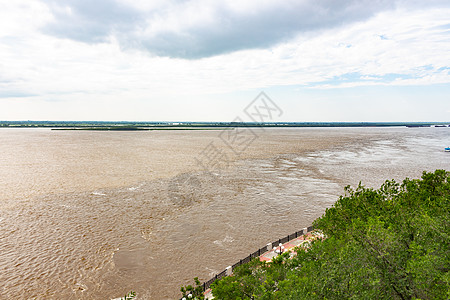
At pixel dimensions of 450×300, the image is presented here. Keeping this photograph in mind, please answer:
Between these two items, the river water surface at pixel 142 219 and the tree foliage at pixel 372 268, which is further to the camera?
the river water surface at pixel 142 219

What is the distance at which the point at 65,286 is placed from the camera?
1964cm

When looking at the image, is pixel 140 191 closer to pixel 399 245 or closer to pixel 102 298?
pixel 102 298

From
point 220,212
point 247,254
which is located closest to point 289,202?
point 220,212

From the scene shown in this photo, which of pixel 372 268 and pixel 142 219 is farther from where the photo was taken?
pixel 142 219

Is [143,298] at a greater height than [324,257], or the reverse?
[324,257]

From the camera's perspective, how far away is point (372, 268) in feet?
39.3

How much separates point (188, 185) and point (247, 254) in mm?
25506

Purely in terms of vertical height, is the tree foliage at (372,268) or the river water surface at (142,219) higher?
the tree foliage at (372,268)

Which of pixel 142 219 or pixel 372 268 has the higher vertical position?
pixel 372 268

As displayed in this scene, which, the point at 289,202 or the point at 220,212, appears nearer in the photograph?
the point at 220,212

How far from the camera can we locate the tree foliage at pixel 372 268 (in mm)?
10875

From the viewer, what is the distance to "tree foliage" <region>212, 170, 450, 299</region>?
35.7ft

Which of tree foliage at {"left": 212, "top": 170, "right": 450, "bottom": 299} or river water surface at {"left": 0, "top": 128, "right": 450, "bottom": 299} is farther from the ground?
tree foliage at {"left": 212, "top": 170, "right": 450, "bottom": 299}

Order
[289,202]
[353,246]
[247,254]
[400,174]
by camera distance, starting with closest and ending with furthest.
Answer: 1. [353,246]
2. [247,254]
3. [289,202]
4. [400,174]
